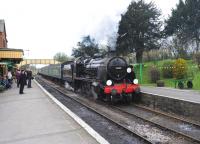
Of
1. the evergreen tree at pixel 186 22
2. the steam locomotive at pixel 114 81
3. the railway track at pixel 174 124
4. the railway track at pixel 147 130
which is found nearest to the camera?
the railway track at pixel 147 130

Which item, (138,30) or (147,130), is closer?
(147,130)

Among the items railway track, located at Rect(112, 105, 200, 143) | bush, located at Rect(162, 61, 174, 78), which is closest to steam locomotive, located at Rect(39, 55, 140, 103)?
railway track, located at Rect(112, 105, 200, 143)

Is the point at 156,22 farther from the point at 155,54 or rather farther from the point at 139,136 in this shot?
the point at 139,136

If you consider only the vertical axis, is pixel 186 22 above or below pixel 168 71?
above

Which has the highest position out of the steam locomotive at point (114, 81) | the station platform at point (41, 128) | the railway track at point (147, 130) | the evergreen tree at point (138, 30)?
the evergreen tree at point (138, 30)

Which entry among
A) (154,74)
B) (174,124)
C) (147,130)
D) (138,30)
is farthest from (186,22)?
(147,130)

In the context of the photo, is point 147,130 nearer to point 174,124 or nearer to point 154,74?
point 174,124

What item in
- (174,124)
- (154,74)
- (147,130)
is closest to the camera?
(147,130)

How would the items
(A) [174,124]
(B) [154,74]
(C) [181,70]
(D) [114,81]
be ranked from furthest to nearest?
(B) [154,74] → (C) [181,70] → (D) [114,81] → (A) [174,124]

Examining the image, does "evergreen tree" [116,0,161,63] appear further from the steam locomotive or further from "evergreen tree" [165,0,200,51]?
the steam locomotive

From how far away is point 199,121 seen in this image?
1205 centimetres

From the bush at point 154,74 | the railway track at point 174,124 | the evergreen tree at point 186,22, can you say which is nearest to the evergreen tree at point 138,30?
the evergreen tree at point 186,22

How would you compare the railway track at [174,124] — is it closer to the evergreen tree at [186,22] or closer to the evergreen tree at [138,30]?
the evergreen tree at [138,30]

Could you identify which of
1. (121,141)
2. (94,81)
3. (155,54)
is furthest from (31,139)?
(155,54)
